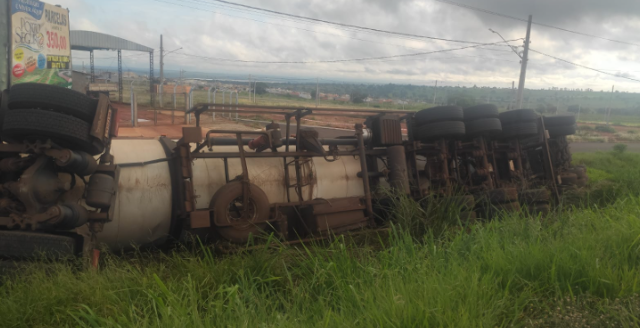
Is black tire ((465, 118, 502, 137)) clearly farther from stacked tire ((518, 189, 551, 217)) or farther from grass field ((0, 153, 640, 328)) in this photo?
grass field ((0, 153, 640, 328))

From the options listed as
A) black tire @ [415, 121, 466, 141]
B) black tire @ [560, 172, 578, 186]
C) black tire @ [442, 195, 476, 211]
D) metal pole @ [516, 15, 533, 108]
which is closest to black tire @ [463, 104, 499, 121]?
black tire @ [415, 121, 466, 141]

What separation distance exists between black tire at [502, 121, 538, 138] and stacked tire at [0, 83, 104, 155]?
21.2 feet

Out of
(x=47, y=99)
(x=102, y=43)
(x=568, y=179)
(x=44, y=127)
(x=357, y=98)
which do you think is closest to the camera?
(x=44, y=127)

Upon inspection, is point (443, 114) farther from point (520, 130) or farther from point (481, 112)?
point (520, 130)

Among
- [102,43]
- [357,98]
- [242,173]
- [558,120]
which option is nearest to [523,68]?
[357,98]

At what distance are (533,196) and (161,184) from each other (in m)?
5.64

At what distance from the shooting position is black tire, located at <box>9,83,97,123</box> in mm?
4742

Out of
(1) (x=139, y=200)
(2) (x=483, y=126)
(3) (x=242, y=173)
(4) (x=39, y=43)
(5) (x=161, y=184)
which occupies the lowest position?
(1) (x=139, y=200)

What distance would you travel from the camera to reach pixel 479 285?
3.88 m

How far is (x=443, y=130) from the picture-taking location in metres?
7.61

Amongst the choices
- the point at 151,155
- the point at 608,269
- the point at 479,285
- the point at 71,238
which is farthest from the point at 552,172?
the point at 71,238

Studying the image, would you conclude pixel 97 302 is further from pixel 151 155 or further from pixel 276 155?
pixel 276 155

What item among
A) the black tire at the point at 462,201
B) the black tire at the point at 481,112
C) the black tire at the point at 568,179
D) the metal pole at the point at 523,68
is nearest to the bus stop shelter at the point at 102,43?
the metal pole at the point at 523,68

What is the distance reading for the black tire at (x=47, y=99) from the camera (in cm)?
474
